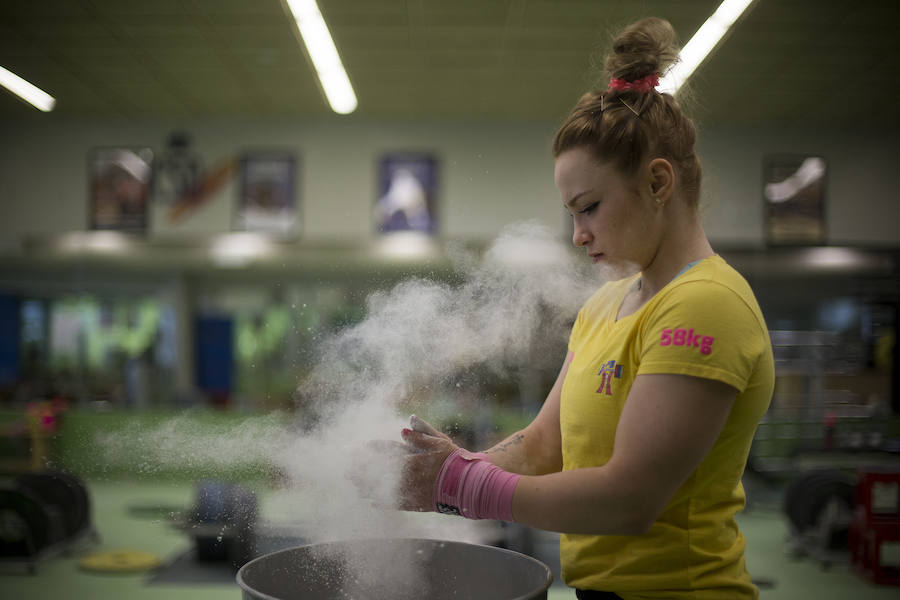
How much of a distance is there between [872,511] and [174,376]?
5.32m

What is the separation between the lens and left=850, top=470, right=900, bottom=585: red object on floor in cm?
398

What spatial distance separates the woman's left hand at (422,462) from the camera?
1.03 metres

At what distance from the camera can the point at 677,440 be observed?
0.85 meters

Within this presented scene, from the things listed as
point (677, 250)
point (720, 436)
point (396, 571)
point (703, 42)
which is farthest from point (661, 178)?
point (703, 42)

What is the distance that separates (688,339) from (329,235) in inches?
212

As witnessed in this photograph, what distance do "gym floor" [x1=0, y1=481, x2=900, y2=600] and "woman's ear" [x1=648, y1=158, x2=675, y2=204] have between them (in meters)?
2.80

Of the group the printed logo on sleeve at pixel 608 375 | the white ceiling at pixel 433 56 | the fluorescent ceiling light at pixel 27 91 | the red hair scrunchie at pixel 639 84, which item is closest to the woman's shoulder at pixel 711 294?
the printed logo on sleeve at pixel 608 375

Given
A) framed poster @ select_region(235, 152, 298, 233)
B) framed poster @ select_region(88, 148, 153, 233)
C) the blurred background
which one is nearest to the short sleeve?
the blurred background

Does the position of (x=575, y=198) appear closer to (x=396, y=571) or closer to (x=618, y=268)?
(x=618, y=268)

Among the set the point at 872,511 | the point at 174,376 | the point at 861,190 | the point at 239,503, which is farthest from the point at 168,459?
the point at 861,190

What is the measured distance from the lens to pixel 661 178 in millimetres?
986

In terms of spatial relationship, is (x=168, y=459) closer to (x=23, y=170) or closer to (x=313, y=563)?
(x=313, y=563)

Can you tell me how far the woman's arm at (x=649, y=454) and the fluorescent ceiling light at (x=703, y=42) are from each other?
0.46m

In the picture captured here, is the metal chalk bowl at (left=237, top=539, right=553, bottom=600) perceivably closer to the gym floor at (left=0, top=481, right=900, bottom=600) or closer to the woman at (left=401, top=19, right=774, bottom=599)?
the woman at (left=401, top=19, right=774, bottom=599)
